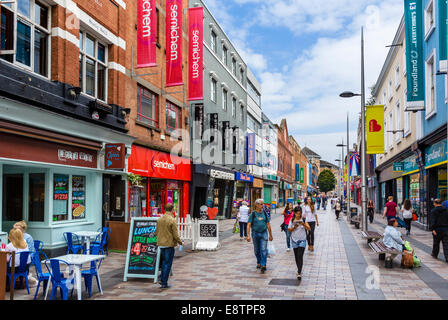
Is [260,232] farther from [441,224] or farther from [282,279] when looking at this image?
[441,224]

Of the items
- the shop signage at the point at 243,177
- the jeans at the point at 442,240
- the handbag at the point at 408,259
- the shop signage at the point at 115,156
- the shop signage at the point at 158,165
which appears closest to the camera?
the handbag at the point at 408,259

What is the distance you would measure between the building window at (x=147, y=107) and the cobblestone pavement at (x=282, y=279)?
6.49m

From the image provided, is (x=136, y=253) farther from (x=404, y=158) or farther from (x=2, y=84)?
(x=404, y=158)

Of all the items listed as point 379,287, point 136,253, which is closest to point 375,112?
point 379,287

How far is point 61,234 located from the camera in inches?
462

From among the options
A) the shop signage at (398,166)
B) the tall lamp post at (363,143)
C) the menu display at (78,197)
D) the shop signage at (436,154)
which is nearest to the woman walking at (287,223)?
the tall lamp post at (363,143)

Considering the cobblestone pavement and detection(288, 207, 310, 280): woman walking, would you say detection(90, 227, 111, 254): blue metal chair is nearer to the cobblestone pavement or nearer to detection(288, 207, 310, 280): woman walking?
the cobblestone pavement

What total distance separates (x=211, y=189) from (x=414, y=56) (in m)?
13.9

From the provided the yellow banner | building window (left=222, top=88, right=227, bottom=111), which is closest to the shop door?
the yellow banner

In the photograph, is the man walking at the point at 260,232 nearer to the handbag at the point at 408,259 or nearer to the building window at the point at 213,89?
the handbag at the point at 408,259

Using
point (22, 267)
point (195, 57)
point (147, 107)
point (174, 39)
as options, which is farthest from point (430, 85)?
point (22, 267)

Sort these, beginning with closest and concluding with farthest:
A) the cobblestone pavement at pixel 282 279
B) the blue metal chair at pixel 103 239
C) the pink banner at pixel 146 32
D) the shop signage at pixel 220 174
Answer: the cobblestone pavement at pixel 282 279 < the blue metal chair at pixel 103 239 < the pink banner at pixel 146 32 < the shop signage at pixel 220 174

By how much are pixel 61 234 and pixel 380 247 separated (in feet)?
29.5

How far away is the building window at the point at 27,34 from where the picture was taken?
380 inches
